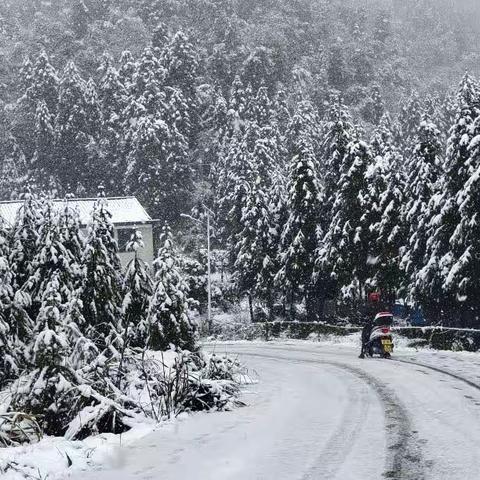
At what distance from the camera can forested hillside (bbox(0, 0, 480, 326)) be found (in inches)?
1192

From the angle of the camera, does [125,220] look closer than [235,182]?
Yes

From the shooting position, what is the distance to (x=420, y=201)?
99.9 feet

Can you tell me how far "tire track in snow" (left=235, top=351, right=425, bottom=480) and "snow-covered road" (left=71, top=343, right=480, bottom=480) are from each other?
0.01 m

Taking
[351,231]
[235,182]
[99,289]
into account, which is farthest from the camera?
[235,182]

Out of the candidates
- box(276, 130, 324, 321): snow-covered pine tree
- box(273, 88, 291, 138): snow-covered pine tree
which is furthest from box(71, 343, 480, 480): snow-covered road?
box(273, 88, 291, 138): snow-covered pine tree

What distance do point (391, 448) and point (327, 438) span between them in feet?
2.71

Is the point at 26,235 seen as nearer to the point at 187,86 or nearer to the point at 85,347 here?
the point at 85,347

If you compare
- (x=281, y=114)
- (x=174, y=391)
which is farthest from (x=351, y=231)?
(x=281, y=114)

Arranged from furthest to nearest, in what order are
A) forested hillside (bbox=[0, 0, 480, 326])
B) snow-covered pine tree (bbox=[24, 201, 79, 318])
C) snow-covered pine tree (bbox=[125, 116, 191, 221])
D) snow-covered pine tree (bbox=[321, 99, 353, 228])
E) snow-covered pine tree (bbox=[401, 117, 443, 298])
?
1. snow-covered pine tree (bbox=[125, 116, 191, 221])
2. snow-covered pine tree (bbox=[321, 99, 353, 228])
3. forested hillside (bbox=[0, 0, 480, 326])
4. snow-covered pine tree (bbox=[401, 117, 443, 298])
5. snow-covered pine tree (bbox=[24, 201, 79, 318])

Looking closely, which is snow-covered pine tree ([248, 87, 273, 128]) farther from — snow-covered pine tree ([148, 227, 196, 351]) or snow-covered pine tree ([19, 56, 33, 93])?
snow-covered pine tree ([148, 227, 196, 351])

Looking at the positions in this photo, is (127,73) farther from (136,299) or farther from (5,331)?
(5,331)

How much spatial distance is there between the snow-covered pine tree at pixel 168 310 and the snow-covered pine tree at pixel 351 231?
21235 millimetres

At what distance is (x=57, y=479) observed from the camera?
244 inches

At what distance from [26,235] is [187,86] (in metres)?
53.7
